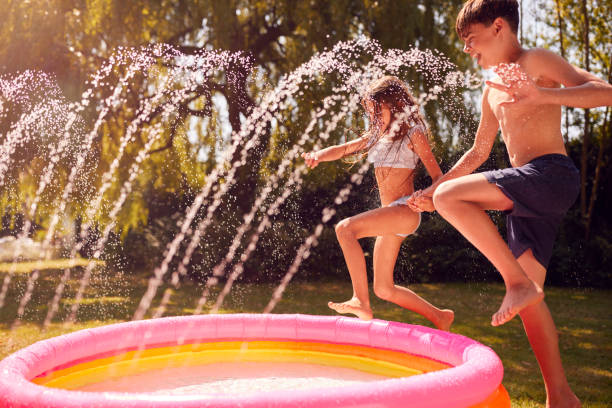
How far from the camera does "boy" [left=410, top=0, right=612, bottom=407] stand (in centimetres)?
239

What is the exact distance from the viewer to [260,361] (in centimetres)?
373

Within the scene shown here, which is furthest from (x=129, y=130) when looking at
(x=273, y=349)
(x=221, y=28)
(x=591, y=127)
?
(x=591, y=127)

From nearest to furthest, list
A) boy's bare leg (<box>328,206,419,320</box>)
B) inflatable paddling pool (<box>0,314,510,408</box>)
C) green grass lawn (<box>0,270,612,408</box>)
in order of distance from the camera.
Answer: inflatable paddling pool (<box>0,314,510,408</box>)
boy's bare leg (<box>328,206,419,320</box>)
green grass lawn (<box>0,270,612,408</box>)

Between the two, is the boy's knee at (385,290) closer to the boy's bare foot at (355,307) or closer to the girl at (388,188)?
the girl at (388,188)

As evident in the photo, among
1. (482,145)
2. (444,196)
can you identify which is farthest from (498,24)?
(444,196)

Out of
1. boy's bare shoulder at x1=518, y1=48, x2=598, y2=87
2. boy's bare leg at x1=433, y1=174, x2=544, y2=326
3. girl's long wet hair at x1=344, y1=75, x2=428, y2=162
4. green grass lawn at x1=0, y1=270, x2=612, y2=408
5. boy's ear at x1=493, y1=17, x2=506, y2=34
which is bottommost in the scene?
green grass lawn at x1=0, y1=270, x2=612, y2=408

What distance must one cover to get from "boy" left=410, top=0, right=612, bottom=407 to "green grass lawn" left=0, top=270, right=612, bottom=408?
1.44 meters

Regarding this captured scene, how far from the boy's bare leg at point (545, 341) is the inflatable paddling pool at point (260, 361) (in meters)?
0.22

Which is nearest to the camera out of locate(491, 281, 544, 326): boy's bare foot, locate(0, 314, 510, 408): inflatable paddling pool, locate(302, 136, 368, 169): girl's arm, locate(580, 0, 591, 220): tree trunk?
locate(0, 314, 510, 408): inflatable paddling pool

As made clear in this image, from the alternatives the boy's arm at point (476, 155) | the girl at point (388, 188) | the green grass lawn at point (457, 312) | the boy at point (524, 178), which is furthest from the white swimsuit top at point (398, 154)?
the green grass lawn at point (457, 312)

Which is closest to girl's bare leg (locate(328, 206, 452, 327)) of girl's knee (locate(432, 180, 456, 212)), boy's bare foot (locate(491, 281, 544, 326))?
girl's knee (locate(432, 180, 456, 212))

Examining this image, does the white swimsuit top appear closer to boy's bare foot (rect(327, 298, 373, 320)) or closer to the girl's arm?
the girl's arm

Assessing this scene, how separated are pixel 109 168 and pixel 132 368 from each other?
5.99m

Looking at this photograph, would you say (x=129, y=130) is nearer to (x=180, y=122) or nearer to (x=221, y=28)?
(x=180, y=122)
